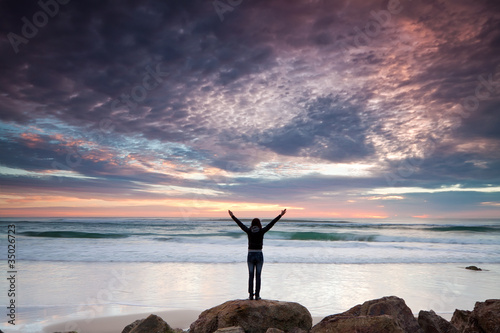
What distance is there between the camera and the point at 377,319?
18.5 ft

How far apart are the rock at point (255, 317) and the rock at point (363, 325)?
3.50 feet

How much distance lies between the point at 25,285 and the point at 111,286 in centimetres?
341

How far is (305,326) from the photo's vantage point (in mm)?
7250

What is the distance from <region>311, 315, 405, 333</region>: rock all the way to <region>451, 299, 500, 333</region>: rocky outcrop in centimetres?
279

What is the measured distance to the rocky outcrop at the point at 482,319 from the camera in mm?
6828

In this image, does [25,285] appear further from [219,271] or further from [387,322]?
[387,322]

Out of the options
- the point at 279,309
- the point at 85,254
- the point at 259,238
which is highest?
the point at 259,238

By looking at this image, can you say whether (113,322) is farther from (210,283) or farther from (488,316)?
(488,316)

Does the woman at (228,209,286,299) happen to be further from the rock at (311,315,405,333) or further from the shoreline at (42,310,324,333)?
the shoreline at (42,310,324,333)

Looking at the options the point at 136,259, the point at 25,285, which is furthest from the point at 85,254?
the point at 25,285

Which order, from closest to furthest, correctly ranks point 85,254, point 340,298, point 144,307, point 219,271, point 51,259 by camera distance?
point 144,307 < point 340,298 < point 219,271 < point 51,259 < point 85,254

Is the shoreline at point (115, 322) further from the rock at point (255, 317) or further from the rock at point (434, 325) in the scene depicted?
the rock at point (434, 325)

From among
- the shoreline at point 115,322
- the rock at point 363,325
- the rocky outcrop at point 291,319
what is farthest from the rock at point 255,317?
the shoreline at point 115,322

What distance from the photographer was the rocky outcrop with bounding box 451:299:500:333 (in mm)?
6828
